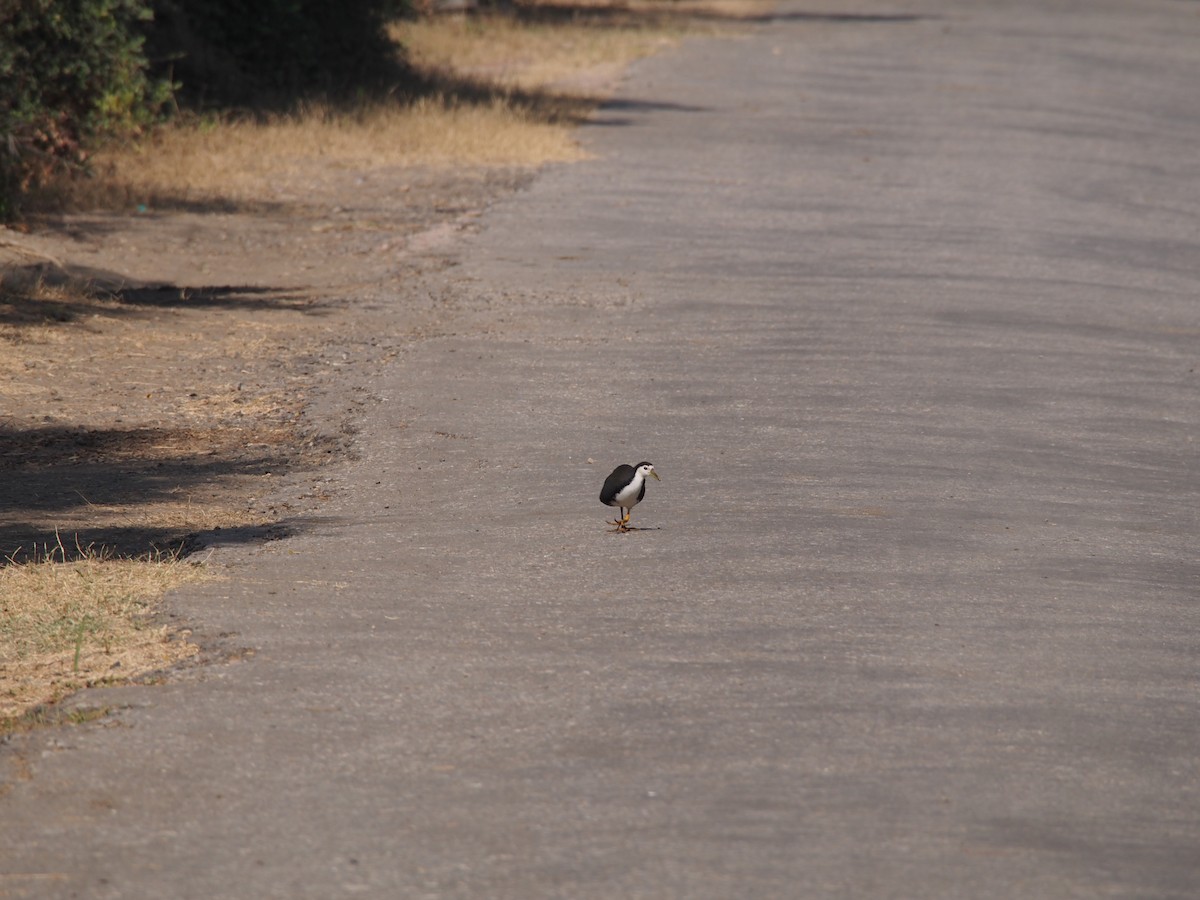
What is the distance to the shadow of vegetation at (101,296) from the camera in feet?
43.7

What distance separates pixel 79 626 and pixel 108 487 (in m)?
2.63

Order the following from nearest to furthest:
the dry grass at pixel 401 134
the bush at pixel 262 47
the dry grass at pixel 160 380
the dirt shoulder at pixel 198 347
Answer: the dry grass at pixel 160 380, the dirt shoulder at pixel 198 347, the dry grass at pixel 401 134, the bush at pixel 262 47

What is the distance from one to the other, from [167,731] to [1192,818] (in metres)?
3.45

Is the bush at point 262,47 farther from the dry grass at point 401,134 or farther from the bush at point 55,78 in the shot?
the bush at point 55,78

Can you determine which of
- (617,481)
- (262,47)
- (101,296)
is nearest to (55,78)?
(101,296)

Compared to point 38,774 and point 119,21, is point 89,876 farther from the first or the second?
point 119,21

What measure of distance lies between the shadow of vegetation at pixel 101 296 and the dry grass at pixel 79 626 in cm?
579

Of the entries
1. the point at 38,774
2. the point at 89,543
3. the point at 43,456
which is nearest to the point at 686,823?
the point at 38,774

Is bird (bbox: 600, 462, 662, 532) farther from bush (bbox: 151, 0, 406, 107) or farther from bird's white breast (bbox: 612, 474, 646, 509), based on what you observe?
bush (bbox: 151, 0, 406, 107)

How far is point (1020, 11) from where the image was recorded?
155 ft

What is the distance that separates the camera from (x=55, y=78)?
18.0 m

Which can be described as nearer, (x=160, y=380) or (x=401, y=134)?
(x=160, y=380)

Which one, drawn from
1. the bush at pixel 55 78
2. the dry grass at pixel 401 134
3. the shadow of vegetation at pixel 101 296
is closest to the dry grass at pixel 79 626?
the shadow of vegetation at pixel 101 296

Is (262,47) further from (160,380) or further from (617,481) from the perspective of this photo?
(617,481)
